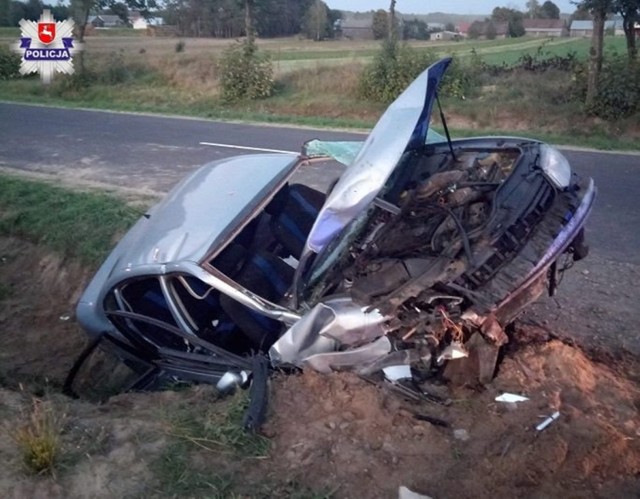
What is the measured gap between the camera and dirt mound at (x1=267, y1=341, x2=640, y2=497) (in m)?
3.64

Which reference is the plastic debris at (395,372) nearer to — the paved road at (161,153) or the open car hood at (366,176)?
the open car hood at (366,176)

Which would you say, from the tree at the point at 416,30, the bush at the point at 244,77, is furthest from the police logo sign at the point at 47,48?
the tree at the point at 416,30

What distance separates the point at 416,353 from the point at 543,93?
620 inches

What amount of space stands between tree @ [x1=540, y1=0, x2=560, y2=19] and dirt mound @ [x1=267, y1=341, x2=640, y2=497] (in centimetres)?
6058

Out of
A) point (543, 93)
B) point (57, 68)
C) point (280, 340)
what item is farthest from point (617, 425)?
point (57, 68)

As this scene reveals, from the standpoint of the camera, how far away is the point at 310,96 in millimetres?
22312

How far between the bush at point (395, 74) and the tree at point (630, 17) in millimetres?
4215

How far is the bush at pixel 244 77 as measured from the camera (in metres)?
22.8

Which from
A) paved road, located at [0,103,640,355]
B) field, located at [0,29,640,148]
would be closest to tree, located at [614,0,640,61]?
field, located at [0,29,640,148]

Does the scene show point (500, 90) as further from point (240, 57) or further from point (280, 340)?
point (280, 340)

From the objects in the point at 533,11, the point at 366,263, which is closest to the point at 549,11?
the point at 533,11

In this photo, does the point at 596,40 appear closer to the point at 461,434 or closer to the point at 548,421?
the point at 548,421

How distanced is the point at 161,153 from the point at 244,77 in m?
9.95

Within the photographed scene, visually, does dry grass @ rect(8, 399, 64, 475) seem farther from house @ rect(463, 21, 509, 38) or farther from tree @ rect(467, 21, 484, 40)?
tree @ rect(467, 21, 484, 40)
